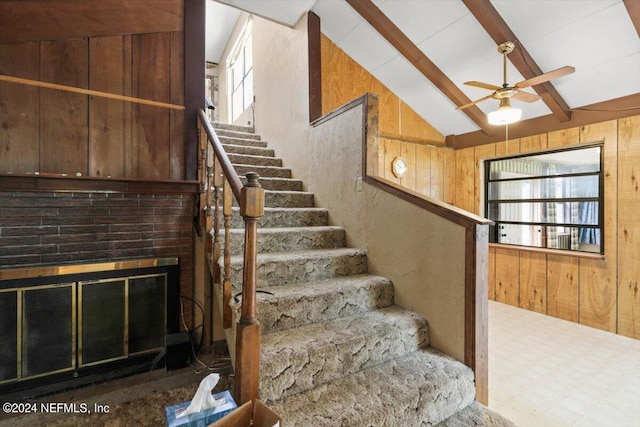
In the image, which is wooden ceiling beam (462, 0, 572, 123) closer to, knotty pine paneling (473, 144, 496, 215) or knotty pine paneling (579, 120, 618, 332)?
knotty pine paneling (579, 120, 618, 332)

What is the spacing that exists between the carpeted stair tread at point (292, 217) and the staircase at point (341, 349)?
248 millimetres

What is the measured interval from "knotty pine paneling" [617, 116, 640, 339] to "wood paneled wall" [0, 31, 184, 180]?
439 cm

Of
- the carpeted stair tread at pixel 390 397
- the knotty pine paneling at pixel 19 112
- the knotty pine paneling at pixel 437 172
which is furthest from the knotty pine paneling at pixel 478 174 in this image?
the knotty pine paneling at pixel 19 112

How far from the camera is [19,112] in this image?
211 centimetres

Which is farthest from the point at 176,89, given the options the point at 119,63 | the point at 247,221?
the point at 247,221

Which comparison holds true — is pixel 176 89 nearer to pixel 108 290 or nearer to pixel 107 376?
pixel 108 290

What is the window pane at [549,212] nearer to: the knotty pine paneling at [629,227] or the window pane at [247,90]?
the knotty pine paneling at [629,227]

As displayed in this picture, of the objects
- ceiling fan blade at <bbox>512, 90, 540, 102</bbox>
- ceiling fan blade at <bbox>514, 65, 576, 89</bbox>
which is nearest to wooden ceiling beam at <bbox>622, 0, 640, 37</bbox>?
ceiling fan blade at <bbox>514, 65, 576, 89</bbox>

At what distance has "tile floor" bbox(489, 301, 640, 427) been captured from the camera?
1957mm

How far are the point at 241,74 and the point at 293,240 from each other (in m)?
4.92

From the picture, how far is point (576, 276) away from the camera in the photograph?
3645 mm

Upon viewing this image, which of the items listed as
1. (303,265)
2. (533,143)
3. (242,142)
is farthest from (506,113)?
(242,142)

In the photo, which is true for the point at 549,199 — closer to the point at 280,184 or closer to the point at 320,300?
the point at 280,184

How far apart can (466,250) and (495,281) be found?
10.9 feet
